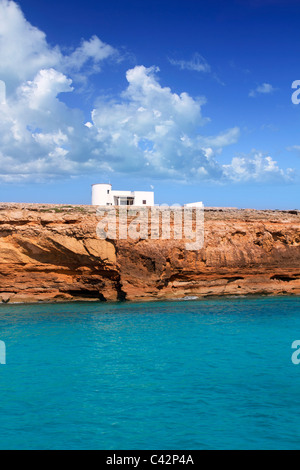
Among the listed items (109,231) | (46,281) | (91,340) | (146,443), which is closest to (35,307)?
(46,281)

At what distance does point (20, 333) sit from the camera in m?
20.2

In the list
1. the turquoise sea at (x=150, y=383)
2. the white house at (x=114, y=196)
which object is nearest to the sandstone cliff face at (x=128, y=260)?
the turquoise sea at (x=150, y=383)

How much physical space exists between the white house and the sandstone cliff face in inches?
553

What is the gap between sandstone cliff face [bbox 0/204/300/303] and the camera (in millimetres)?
28266

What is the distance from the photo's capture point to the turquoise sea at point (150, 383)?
33.8ft

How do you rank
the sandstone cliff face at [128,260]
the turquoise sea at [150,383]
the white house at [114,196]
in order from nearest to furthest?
the turquoise sea at [150,383], the sandstone cliff face at [128,260], the white house at [114,196]

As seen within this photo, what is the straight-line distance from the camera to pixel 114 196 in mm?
45125

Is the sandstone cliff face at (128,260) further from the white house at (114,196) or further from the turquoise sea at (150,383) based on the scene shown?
the white house at (114,196)

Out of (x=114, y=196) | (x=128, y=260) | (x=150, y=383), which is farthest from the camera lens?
(x=114, y=196)

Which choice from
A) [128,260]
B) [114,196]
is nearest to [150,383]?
[128,260]

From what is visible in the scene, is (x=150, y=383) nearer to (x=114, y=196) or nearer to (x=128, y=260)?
(x=128, y=260)

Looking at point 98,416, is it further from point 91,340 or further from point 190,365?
point 91,340

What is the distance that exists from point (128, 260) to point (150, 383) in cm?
1526

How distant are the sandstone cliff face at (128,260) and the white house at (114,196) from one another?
14054mm
